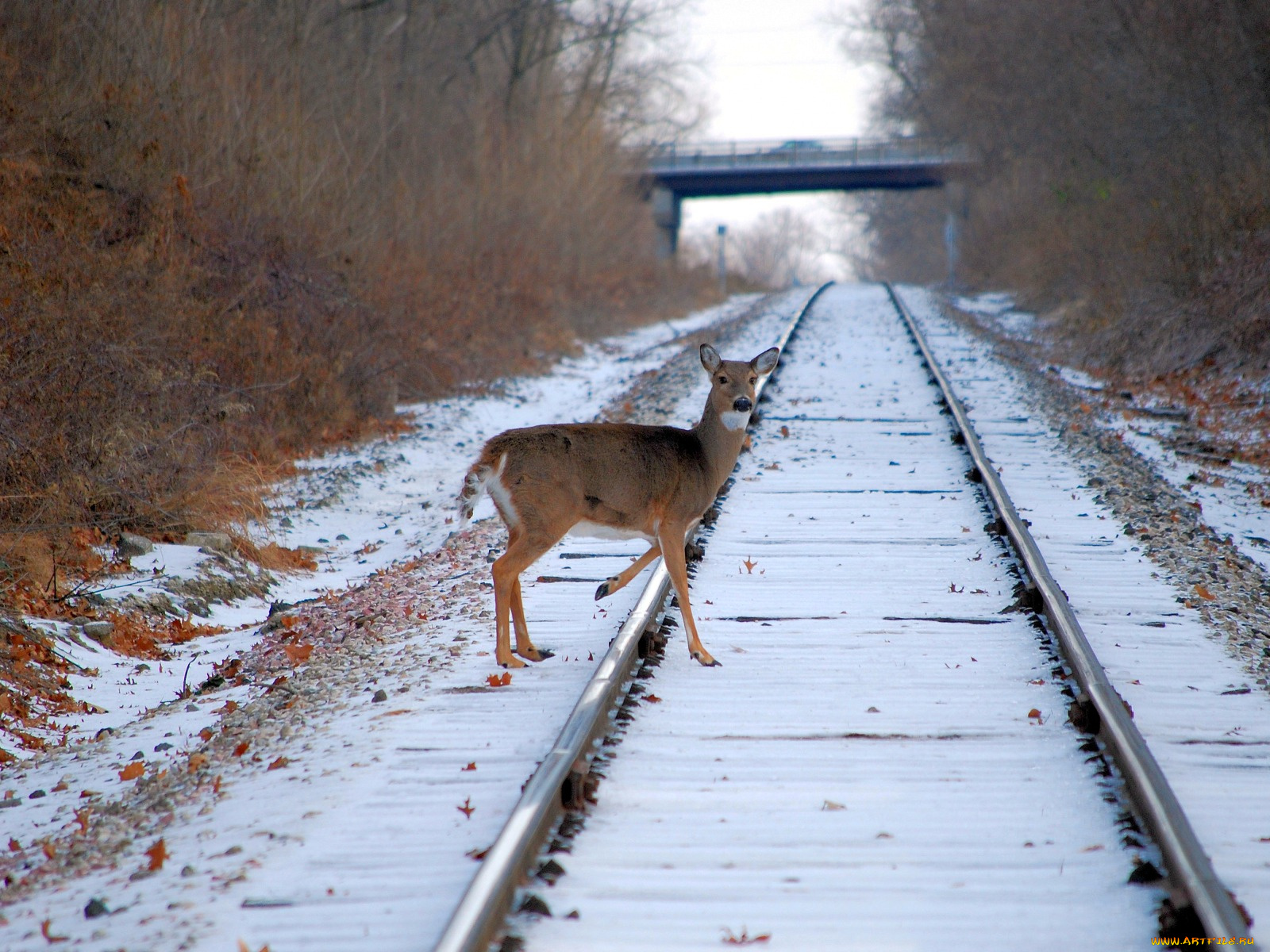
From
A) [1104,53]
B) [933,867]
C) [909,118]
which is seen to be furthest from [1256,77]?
[909,118]

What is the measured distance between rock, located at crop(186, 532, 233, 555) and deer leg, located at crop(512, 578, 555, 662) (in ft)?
14.0

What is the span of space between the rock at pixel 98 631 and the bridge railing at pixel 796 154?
192 ft

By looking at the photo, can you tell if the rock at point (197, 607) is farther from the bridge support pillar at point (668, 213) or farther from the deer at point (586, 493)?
the bridge support pillar at point (668, 213)

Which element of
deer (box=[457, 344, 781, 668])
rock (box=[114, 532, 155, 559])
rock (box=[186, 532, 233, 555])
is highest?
deer (box=[457, 344, 781, 668])

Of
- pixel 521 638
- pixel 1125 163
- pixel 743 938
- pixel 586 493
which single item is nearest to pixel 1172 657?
pixel 586 493

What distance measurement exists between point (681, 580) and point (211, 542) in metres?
5.03

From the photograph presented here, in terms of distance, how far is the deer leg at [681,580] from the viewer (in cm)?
646

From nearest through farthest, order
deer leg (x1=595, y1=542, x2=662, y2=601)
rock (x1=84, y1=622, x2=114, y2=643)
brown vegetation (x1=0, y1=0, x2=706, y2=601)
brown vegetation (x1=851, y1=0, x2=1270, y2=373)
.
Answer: deer leg (x1=595, y1=542, x2=662, y2=601)
rock (x1=84, y1=622, x2=114, y2=643)
brown vegetation (x1=0, y1=0, x2=706, y2=601)
brown vegetation (x1=851, y1=0, x2=1270, y2=373)

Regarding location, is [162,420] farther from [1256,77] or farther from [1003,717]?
[1256,77]

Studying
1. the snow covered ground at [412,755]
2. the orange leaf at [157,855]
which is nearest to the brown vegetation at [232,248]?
the snow covered ground at [412,755]

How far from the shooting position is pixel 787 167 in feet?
214

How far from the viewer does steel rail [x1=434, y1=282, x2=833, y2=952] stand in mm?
3615

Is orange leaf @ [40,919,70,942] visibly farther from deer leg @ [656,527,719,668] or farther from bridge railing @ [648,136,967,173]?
bridge railing @ [648,136,967,173]

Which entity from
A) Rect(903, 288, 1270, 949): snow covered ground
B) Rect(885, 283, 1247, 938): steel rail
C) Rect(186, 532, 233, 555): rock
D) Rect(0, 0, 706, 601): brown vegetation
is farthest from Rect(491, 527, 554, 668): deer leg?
Rect(186, 532, 233, 555): rock
